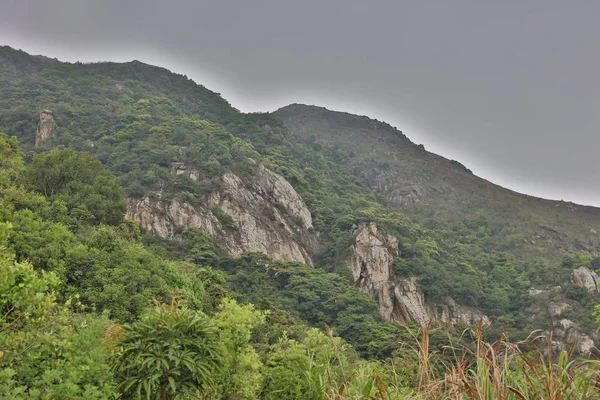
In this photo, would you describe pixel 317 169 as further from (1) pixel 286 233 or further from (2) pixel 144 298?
(2) pixel 144 298

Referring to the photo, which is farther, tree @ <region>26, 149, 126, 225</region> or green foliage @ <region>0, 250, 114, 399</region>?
tree @ <region>26, 149, 126, 225</region>

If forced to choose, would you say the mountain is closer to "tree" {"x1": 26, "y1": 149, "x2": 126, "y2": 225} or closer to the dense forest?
the dense forest

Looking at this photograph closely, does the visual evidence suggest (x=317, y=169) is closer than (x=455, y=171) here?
Yes

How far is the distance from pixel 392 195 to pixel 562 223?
36.5m

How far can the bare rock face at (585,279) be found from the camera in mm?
57513

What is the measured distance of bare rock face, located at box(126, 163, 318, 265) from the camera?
4997 centimetres

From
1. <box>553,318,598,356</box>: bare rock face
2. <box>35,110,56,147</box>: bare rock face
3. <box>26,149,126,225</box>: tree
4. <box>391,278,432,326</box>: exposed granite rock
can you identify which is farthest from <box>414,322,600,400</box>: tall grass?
<box>35,110,56,147</box>: bare rock face

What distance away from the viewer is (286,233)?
59531 millimetres

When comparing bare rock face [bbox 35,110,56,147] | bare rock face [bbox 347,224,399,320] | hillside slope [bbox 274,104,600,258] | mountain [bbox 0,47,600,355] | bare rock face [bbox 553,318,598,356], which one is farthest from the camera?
hillside slope [bbox 274,104,600,258]

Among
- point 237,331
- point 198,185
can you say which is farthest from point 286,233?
point 237,331

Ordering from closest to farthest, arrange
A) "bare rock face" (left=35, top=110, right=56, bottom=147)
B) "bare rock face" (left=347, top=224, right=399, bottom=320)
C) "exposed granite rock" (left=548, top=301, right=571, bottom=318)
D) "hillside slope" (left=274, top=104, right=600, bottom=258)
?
"exposed granite rock" (left=548, top=301, right=571, bottom=318) < "bare rock face" (left=347, top=224, right=399, bottom=320) < "bare rock face" (left=35, top=110, right=56, bottom=147) < "hillside slope" (left=274, top=104, right=600, bottom=258)

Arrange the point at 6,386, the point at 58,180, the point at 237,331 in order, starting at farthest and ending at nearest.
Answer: the point at 58,180 < the point at 237,331 < the point at 6,386

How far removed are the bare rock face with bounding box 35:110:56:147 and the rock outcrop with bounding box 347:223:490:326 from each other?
145ft

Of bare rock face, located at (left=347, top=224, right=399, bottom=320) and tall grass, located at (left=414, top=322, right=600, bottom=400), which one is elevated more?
tall grass, located at (left=414, top=322, right=600, bottom=400)
